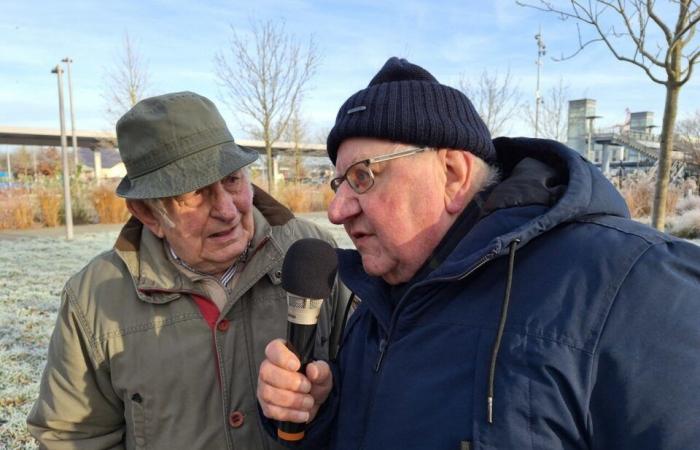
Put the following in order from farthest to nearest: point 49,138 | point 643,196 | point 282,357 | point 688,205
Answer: point 49,138 → point 643,196 → point 688,205 → point 282,357

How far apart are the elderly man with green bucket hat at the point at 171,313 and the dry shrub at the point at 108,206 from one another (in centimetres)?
1577

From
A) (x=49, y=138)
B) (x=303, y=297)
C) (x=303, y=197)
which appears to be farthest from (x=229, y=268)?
(x=49, y=138)

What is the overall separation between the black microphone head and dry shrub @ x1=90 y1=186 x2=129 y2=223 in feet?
53.7

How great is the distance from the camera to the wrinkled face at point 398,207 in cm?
149

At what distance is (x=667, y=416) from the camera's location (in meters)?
1.04

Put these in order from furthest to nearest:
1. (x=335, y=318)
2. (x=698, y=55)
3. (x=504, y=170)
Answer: (x=698, y=55) → (x=335, y=318) → (x=504, y=170)

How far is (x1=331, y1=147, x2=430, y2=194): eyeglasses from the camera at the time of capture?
149 centimetres

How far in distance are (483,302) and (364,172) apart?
53cm

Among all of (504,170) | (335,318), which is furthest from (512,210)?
(335,318)

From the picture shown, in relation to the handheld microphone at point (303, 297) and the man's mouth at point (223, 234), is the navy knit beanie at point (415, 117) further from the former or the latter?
the man's mouth at point (223, 234)

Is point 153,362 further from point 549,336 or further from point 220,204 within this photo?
point 549,336

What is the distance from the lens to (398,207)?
1.50 m

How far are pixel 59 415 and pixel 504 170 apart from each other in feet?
6.21

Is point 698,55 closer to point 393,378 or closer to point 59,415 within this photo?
point 393,378
